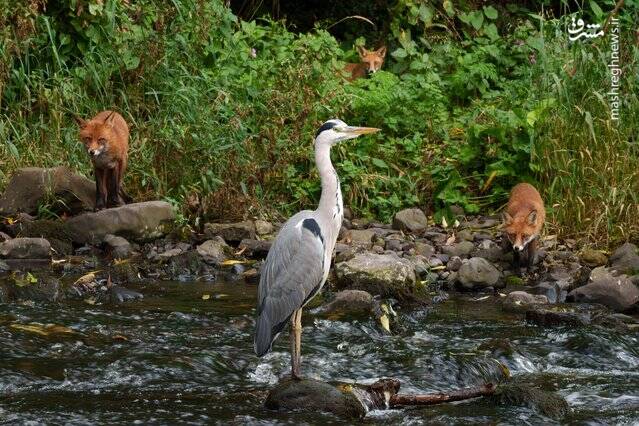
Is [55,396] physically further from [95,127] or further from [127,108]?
[127,108]

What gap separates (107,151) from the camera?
9.70 meters

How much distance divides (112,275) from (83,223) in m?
0.97

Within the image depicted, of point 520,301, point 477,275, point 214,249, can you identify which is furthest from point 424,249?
point 214,249

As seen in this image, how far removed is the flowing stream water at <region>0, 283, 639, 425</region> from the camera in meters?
5.94

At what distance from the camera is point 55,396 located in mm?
6121

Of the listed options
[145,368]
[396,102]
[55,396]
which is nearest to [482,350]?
[145,368]

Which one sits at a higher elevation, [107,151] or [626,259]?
[107,151]

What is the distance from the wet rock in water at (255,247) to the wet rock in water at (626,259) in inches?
108

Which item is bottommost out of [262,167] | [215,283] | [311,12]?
[215,283]

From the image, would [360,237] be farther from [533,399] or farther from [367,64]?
[533,399]

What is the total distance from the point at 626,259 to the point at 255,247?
117 inches

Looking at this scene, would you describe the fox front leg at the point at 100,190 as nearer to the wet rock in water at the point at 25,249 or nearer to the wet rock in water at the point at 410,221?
the wet rock in water at the point at 25,249

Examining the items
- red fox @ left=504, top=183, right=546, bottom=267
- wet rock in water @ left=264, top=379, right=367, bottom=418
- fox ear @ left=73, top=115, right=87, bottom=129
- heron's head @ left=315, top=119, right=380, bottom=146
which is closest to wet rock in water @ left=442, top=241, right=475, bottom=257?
red fox @ left=504, top=183, right=546, bottom=267

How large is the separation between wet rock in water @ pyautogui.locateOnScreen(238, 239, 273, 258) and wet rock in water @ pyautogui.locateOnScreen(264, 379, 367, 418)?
3744 mm
